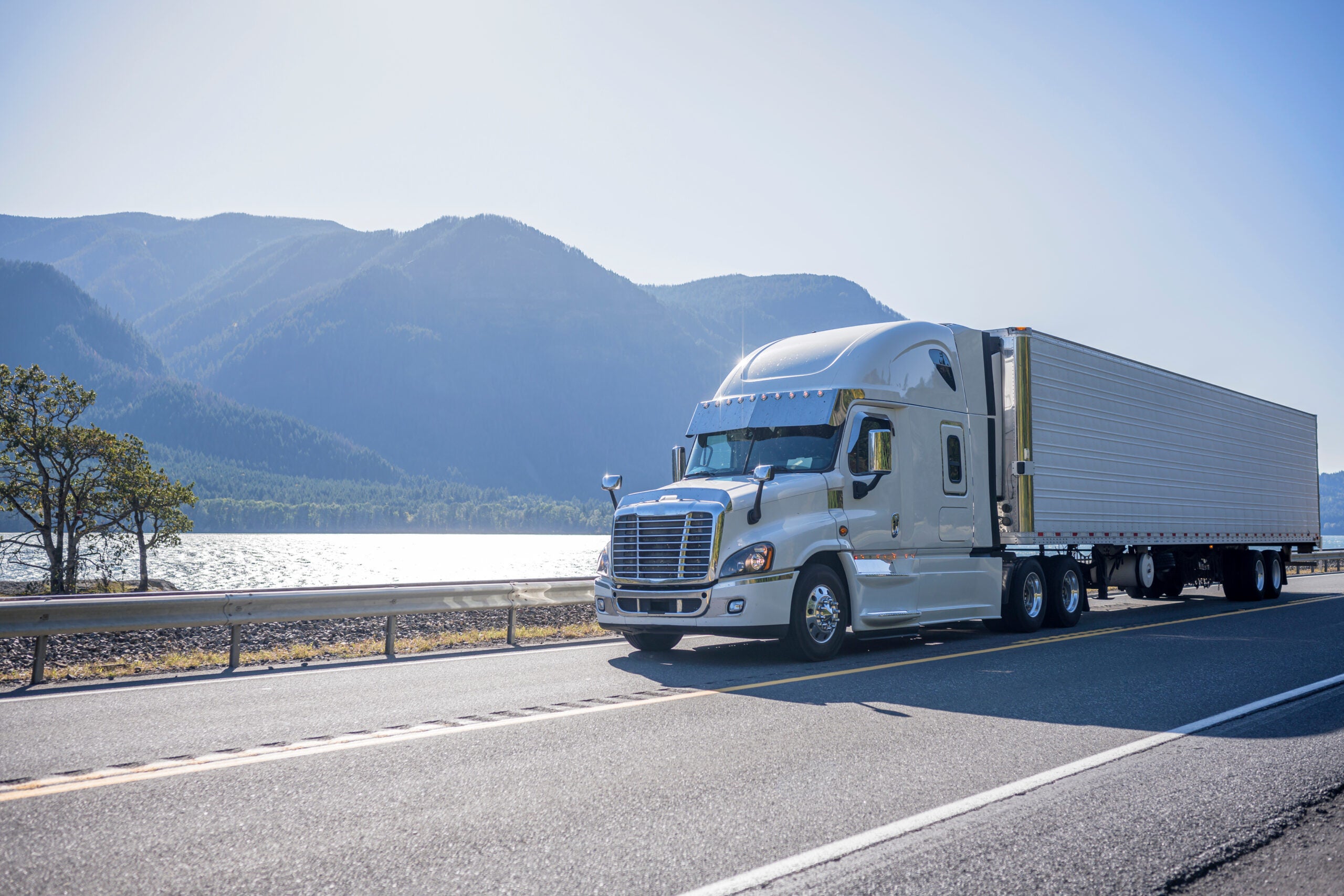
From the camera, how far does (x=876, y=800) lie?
470 centimetres

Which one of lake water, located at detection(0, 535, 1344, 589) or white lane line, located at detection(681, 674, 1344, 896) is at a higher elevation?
white lane line, located at detection(681, 674, 1344, 896)

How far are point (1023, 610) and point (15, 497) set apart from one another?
104 feet

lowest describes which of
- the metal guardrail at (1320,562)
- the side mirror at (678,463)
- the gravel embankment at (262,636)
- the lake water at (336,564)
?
the lake water at (336,564)

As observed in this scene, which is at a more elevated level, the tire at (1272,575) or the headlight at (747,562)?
the headlight at (747,562)

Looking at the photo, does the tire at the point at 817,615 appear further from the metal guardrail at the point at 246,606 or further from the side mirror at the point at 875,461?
the metal guardrail at the point at 246,606

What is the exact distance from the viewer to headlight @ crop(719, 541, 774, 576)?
383 inches

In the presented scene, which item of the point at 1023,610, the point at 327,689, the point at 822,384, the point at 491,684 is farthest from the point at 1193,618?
the point at 327,689

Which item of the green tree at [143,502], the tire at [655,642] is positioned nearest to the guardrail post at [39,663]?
the tire at [655,642]

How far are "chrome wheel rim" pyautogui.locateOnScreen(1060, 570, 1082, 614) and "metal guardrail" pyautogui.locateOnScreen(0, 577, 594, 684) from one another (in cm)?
718

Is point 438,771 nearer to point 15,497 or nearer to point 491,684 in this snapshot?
point 491,684

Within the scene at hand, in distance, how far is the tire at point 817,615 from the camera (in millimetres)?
10070

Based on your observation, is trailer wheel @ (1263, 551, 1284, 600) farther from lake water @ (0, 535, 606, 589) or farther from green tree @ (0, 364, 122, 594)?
green tree @ (0, 364, 122, 594)

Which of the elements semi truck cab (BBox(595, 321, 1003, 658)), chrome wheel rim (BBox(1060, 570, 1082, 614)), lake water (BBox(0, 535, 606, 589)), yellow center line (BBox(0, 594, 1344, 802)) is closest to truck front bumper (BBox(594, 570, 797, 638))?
semi truck cab (BBox(595, 321, 1003, 658))

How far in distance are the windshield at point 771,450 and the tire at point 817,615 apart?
120cm
